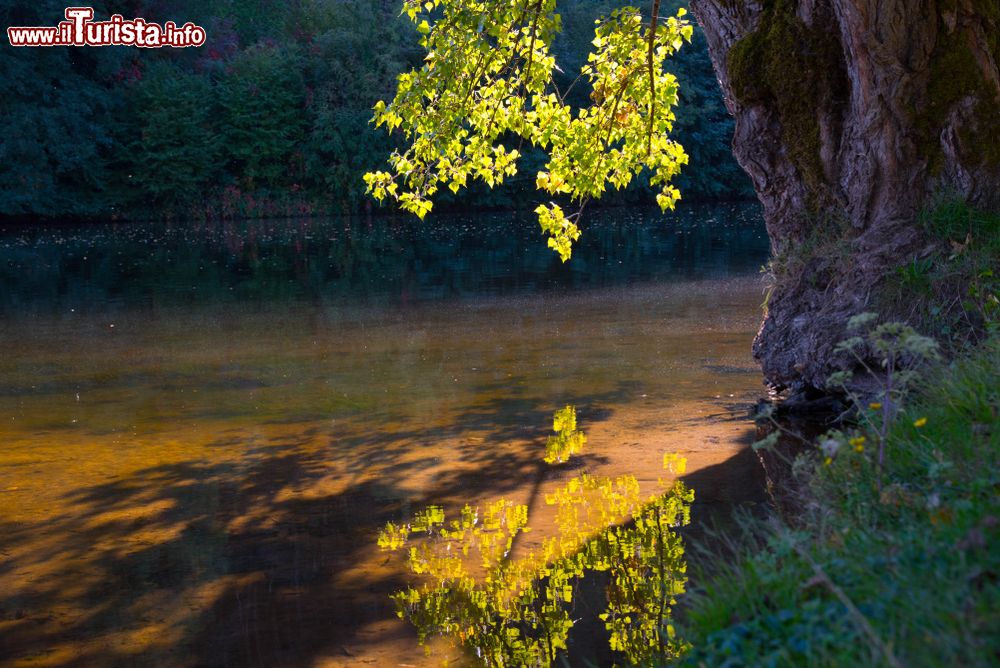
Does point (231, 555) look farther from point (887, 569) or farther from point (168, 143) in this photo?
point (168, 143)

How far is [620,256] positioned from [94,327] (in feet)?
38.1

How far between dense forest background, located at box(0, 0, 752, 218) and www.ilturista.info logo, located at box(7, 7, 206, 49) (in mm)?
545

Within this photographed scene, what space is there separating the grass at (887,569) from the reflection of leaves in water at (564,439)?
9.86 feet

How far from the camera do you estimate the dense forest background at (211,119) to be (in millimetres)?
34719

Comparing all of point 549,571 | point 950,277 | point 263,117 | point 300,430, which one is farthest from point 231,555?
point 263,117

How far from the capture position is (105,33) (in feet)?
118

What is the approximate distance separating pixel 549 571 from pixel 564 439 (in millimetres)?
2596

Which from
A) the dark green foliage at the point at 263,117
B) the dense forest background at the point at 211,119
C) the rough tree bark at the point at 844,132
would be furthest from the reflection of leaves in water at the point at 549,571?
the dark green foliage at the point at 263,117

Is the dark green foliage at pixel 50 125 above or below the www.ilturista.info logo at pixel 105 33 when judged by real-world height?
below

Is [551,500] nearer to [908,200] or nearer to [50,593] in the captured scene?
[50,593]

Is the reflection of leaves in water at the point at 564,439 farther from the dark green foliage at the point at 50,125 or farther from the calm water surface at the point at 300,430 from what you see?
the dark green foliage at the point at 50,125

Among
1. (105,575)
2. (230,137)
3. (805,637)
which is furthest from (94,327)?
(230,137)

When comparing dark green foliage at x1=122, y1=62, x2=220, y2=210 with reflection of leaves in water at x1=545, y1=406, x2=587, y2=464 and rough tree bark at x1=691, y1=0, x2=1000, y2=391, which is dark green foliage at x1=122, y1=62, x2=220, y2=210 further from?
rough tree bark at x1=691, y1=0, x2=1000, y2=391

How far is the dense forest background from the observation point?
34.7 metres
